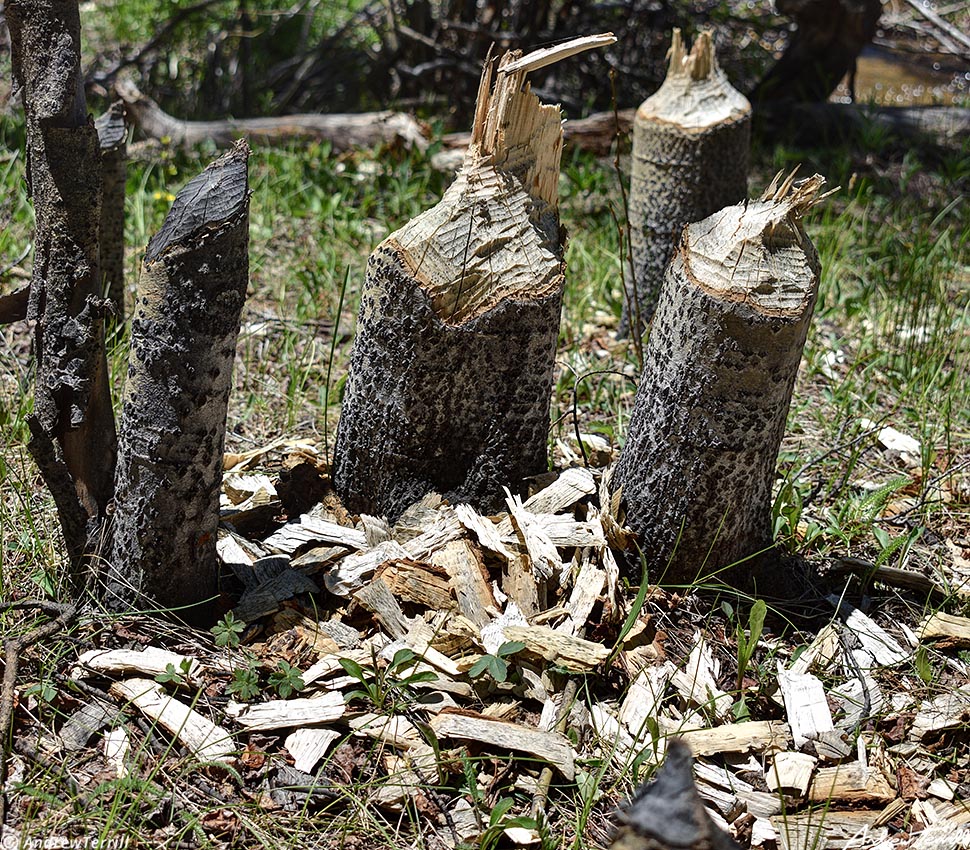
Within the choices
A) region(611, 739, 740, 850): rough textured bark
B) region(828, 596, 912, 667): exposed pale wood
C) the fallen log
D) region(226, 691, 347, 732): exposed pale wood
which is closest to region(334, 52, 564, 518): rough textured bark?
region(226, 691, 347, 732): exposed pale wood

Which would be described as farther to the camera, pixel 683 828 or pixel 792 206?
pixel 792 206

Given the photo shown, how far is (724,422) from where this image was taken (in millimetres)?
2385

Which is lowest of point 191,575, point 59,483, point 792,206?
point 191,575

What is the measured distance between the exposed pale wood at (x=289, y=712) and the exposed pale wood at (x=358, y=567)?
34 centimetres

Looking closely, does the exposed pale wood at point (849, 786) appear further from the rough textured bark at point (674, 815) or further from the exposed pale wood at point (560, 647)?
the rough textured bark at point (674, 815)

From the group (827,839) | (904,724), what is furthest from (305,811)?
(904,724)

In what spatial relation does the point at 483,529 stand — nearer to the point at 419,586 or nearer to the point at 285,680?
the point at 419,586

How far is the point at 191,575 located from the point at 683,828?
1.46 meters

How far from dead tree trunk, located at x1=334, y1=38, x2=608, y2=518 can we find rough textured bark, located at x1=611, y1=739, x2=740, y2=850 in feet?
4.32

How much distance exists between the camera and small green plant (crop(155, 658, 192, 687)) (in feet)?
6.86

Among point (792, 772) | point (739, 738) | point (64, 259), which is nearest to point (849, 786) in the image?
point (792, 772)

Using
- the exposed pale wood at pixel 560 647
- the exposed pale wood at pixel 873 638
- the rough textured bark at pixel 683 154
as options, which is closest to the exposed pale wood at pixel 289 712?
the exposed pale wood at pixel 560 647

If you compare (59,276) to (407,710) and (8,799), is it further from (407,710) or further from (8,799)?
(407,710)

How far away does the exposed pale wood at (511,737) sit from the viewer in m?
2.08
